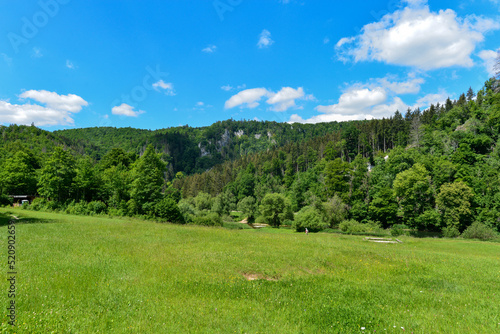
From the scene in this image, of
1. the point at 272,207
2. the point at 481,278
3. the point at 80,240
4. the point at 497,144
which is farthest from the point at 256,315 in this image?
the point at 497,144

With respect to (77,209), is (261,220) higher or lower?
lower

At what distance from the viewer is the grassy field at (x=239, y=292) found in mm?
7438

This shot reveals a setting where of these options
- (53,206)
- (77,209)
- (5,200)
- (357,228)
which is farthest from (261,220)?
(5,200)

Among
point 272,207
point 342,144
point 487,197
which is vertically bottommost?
point 272,207

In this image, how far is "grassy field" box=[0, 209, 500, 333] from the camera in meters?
7.44

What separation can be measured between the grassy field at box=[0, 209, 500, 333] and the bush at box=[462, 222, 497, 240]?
4066 cm

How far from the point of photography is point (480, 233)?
148 ft

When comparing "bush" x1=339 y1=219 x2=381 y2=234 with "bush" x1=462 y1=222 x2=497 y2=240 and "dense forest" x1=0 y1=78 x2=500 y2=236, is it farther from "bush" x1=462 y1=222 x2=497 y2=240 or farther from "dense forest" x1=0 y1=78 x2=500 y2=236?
"bush" x1=462 y1=222 x2=497 y2=240

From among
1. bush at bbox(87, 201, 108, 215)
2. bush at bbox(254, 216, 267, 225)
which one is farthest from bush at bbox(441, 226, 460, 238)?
bush at bbox(87, 201, 108, 215)

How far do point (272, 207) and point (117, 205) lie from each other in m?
42.9

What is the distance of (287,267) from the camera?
46.1 ft

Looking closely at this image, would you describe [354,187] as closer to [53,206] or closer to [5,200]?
[53,206]

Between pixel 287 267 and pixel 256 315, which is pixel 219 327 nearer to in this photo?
pixel 256 315

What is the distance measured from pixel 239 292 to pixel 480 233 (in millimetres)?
56695
